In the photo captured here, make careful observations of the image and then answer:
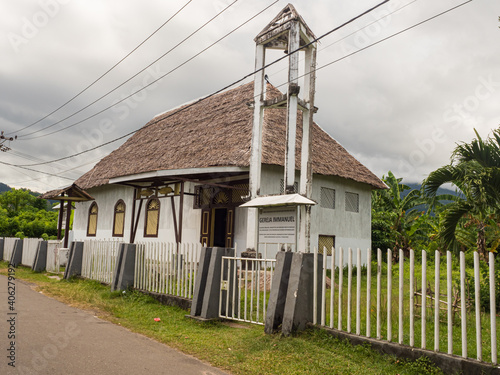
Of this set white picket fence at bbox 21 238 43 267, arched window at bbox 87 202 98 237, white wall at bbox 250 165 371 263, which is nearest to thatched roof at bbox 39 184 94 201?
white picket fence at bbox 21 238 43 267

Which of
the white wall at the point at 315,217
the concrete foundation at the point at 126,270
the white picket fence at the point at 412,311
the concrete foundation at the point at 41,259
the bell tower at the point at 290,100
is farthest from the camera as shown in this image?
the concrete foundation at the point at 41,259

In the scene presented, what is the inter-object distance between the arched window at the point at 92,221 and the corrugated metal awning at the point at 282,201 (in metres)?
13.6

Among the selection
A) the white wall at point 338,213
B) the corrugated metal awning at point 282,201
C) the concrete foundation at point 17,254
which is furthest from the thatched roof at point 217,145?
the concrete foundation at point 17,254

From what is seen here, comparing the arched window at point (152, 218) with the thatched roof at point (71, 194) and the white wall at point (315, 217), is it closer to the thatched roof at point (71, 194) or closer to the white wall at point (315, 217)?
the white wall at point (315, 217)

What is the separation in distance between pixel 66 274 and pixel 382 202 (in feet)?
55.8

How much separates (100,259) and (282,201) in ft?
17.2

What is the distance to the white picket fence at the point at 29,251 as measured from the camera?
1611cm

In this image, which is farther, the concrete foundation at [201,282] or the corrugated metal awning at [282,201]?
the corrugated metal awning at [282,201]

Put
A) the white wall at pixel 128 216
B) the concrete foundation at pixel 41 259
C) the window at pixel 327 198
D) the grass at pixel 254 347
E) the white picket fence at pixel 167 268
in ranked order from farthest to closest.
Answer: the white wall at pixel 128 216, the window at pixel 327 198, the concrete foundation at pixel 41 259, the white picket fence at pixel 167 268, the grass at pixel 254 347

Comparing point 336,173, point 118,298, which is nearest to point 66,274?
point 118,298

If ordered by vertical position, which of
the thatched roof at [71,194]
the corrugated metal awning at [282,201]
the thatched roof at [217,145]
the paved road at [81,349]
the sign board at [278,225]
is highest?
the thatched roof at [217,145]

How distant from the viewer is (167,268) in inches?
343

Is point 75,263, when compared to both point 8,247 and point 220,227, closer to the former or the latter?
point 220,227

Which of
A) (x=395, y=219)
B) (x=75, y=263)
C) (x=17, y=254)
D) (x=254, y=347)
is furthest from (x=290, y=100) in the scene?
(x=395, y=219)
